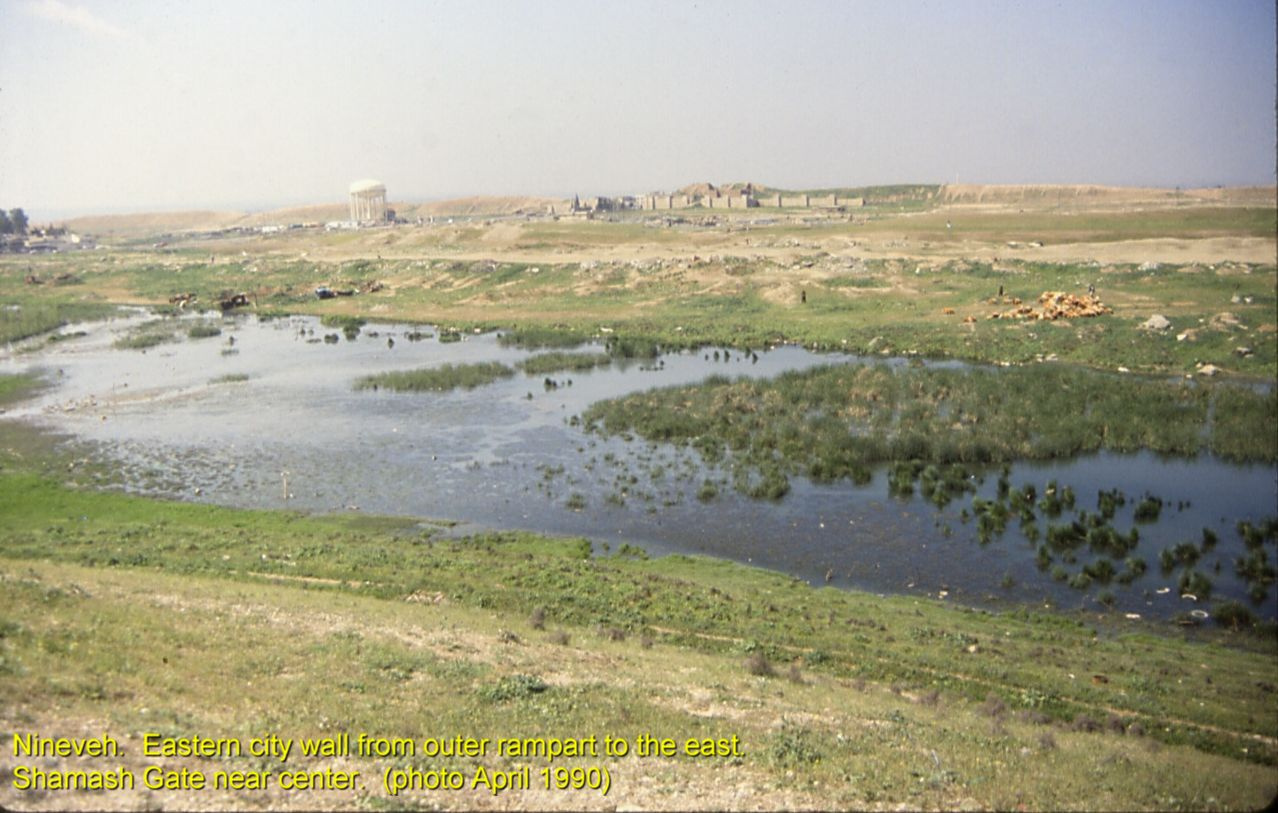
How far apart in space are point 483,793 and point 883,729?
5.55 m

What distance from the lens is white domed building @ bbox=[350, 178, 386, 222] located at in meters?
163

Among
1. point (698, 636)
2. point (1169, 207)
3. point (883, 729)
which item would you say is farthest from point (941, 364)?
point (1169, 207)

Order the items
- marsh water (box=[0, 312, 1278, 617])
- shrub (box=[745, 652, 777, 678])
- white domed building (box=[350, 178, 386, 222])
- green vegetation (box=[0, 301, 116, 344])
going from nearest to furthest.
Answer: shrub (box=[745, 652, 777, 678]), marsh water (box=[0, 312, 1278, 617]), green vegetation (box=[0, 301, 116, 344]), white domed building (box=[350, 178, 386, 222])

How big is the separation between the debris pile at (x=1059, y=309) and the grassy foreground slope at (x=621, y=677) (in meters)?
32.7

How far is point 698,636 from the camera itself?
16.5 meters

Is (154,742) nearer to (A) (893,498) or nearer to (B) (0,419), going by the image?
(A) (893,498)

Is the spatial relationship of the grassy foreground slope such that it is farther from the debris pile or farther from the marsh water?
the debris pile

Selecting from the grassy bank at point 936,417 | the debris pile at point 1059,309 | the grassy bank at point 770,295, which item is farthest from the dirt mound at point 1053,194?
the grassy bank at point 936,417

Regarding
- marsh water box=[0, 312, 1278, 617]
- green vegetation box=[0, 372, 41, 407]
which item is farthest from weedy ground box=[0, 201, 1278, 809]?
green vegetation box=[0, 372, 41, 407]

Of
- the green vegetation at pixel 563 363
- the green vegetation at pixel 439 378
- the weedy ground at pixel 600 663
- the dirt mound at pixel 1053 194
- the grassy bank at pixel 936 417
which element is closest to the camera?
the weedy ground at pixel 600 663

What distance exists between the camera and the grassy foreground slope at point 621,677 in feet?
32.4

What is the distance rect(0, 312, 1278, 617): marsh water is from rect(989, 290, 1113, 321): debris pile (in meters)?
12.0

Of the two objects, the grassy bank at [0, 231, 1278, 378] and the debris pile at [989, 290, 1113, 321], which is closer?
the grassy bank at [0, 231, 1278, 378]

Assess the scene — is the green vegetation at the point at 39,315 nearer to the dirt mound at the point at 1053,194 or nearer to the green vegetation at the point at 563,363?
the green vegetation at the point at 563,363
